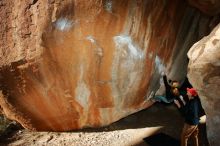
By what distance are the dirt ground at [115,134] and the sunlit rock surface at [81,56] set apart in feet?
0.54

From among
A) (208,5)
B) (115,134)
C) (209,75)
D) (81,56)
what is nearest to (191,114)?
(209,75)

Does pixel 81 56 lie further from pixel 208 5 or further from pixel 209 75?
pixel 208 5

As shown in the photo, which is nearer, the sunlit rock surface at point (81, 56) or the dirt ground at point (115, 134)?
the sunlit rock surface at point (81, 56)

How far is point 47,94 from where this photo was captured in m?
4.02

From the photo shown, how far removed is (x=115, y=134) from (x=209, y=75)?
1.81 meters

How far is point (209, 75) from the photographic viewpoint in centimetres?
375

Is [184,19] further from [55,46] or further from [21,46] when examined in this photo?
[21,46]

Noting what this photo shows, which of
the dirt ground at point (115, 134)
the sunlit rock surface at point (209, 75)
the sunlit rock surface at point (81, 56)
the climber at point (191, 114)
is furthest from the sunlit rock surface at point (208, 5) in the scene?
the dirt ground at point (115, 134)

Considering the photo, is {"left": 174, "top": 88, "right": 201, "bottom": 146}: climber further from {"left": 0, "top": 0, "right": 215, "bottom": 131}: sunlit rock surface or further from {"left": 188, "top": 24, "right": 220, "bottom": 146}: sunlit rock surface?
{"left": 0, "top": 0, "right": 215, "bottom": 131}: sunlit rock surface

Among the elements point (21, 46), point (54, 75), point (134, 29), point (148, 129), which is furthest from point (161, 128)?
point (21, 46)

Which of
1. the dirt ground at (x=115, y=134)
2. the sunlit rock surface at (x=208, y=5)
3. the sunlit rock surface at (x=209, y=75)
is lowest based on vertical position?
the dirt ground at (x=115, y=134)

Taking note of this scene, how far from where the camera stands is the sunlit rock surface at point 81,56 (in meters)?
3.68

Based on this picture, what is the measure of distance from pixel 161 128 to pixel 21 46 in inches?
108

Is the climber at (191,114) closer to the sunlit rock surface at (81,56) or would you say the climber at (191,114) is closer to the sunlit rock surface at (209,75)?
the sunlit rock surface at (209,75)
